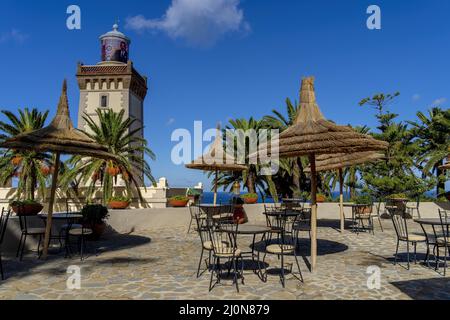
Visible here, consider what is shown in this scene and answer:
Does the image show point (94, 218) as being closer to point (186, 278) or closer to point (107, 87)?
point (186, 278)

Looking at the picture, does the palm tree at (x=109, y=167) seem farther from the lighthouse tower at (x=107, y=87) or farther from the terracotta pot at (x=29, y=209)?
the lighthouse tower at (x=107, y=87)

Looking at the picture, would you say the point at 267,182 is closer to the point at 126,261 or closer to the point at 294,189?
the point at 294,189

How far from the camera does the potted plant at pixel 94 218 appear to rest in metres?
11.0

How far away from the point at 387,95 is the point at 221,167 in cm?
1802

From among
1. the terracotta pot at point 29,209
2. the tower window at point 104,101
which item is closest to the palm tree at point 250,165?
the terracotta pot at point 29,209

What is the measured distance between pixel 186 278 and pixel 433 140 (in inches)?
951

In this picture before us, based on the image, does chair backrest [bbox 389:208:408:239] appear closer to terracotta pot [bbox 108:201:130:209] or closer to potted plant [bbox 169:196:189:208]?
potted plant [bbox 169:196:189:208]

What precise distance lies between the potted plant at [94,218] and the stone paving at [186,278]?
1.12 m

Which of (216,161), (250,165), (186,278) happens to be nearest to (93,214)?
(216,161)

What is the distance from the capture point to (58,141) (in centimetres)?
822

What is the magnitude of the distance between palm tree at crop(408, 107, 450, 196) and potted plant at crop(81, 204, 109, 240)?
20.8 m

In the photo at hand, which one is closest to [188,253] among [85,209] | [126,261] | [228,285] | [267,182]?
[126,261]

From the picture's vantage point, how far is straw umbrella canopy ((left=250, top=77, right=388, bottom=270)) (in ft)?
23.1

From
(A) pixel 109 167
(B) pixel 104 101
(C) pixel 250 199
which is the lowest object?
(C) pixel 250 199
